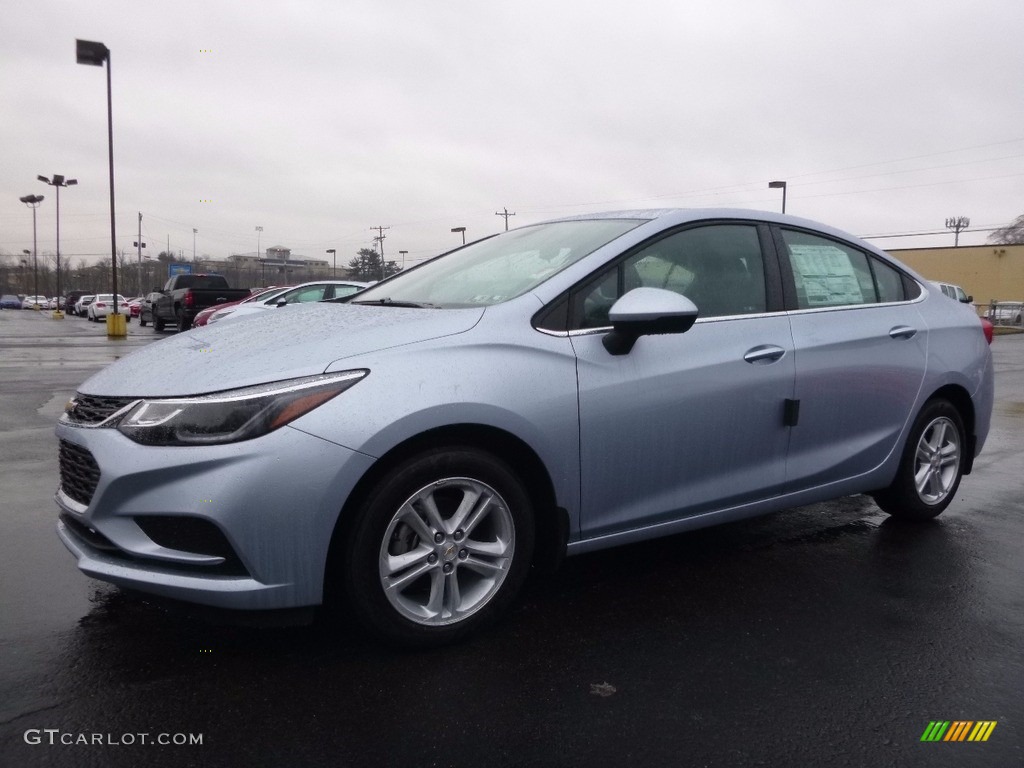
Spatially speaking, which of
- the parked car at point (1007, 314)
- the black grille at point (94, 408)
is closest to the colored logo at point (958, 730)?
the black grille at point (94, 408)

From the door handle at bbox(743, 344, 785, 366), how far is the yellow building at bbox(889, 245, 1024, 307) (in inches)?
2055

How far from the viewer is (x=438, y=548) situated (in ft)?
9.39

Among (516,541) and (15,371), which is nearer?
(516,541)

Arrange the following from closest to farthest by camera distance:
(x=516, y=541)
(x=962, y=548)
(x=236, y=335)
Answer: (x=516, y=541) → (x=236, y=335) → (x=962, y=548)

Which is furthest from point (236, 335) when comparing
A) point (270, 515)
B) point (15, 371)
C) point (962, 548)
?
point (15, 371)

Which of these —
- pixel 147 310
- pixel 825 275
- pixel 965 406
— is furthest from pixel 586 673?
pixel 147 310

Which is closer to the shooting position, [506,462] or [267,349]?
[267,349]

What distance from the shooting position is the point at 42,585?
138 inches

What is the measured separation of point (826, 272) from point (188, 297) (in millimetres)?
23459

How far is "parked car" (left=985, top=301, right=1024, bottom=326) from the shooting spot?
4116cm

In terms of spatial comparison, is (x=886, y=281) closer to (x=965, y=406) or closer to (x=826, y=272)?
(x=826, y=272)

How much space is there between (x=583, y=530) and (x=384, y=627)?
837 mm

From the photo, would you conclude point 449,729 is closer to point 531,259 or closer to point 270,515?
point 270,515

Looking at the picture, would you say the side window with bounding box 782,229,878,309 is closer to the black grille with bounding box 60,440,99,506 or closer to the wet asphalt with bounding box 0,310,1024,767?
the wet asphalt with bounding box 0,310,1024,767
